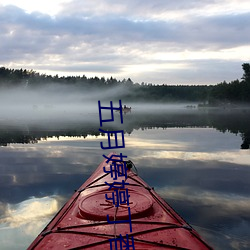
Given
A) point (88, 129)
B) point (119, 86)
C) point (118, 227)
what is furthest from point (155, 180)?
point (119, 86)

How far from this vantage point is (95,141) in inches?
893

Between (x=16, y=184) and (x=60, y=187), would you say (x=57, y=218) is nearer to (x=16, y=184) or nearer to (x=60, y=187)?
(x=60, y=187)

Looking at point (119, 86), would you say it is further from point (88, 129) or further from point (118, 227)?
point (118, 227)

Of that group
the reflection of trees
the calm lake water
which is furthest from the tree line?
the calm lake water

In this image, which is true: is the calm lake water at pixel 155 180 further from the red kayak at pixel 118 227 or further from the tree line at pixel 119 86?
the tree line at pixel 119 86

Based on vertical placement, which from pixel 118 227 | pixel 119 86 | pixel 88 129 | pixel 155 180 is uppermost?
pixel 119 86

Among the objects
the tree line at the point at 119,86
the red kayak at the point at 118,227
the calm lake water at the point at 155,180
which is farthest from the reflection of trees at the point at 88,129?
the tree line at the point at 119,86

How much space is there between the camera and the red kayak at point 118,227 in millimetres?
4457

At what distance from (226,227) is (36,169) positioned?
9.25 metres

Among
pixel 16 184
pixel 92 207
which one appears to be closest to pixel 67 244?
pixel 92 207

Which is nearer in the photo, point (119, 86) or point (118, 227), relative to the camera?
point (118, 227)

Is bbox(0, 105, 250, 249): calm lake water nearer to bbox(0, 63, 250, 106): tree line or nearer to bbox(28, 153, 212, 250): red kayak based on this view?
bbox(28, 153, 212, 250): red kayak

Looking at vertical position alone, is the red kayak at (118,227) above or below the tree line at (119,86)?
below

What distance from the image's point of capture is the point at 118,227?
506 cm
